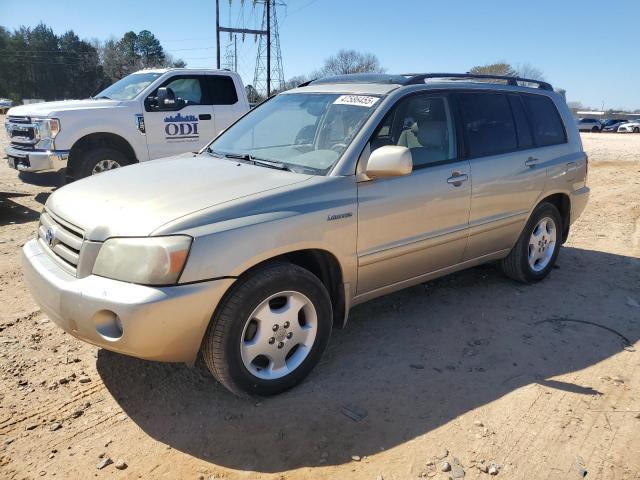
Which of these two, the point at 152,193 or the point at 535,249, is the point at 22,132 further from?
the point at 535,249

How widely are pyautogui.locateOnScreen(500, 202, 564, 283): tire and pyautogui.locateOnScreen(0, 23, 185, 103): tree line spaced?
230 ft

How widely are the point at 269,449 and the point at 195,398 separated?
0.64 metres

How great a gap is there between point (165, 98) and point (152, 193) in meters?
5.58

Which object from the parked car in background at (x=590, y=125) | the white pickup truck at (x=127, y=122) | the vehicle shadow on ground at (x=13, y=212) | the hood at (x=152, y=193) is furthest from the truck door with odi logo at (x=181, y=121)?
the parked car in background at (x=590, y=125)

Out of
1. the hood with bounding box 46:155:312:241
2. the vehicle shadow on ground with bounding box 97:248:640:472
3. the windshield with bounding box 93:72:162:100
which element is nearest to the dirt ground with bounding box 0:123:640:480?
the vehicle shadow on ground with bounding box 97:248:640:472

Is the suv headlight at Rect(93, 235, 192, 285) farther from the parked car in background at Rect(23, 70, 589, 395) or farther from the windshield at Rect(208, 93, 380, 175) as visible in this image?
the windshield at Rect(208, 93, 380, 175)

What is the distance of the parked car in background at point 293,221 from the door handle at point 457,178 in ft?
0.05

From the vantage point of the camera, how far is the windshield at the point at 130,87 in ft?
27.6

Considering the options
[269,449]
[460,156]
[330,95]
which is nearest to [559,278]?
[460,156]

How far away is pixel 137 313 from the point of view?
8.29 ft

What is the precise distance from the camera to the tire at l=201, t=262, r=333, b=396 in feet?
9.21

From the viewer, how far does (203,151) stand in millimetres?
4227

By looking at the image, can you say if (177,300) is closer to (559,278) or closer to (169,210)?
(169,210)

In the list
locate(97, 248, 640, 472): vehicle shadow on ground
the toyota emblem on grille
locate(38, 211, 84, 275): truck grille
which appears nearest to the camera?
locate(97, 248, 640, 472): vehicle shadow on ground
